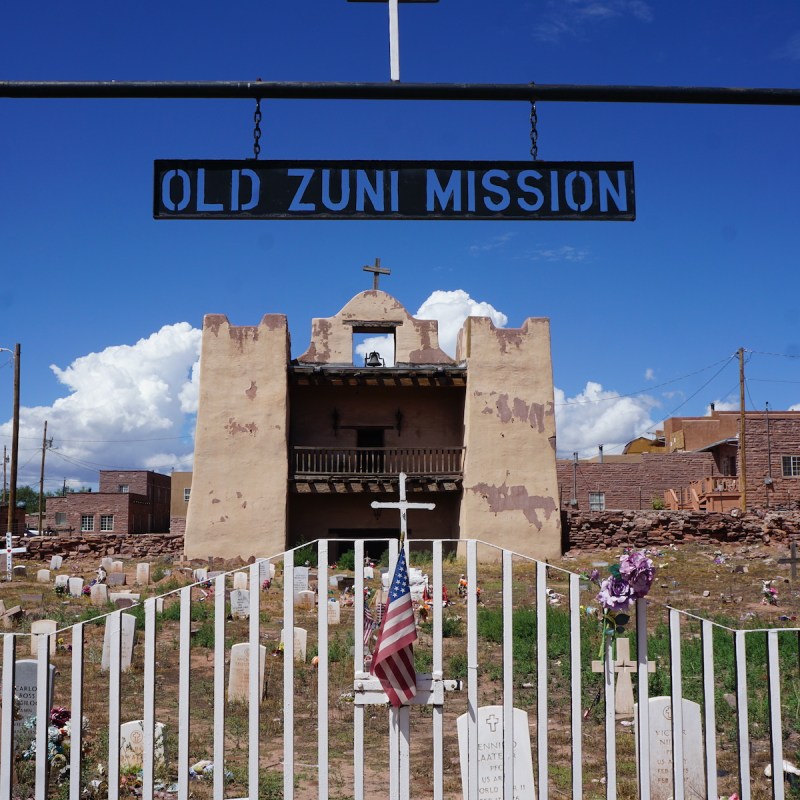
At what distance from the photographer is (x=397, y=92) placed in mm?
5055

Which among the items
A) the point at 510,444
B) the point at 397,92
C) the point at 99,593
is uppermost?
the point at 397,92

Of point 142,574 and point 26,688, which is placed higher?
point 26,688

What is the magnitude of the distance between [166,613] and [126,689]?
6.29 m

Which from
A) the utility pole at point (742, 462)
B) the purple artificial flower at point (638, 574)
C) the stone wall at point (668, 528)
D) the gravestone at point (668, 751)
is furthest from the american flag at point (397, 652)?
the utility pole at point (742, 462)

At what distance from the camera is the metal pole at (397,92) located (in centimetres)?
504

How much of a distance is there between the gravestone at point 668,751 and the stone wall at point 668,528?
22224 millimetres

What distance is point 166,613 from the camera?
1773 centimetres

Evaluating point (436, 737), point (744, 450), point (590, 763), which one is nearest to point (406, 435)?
point (744, 450)

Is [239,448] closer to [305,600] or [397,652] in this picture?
[305,600]

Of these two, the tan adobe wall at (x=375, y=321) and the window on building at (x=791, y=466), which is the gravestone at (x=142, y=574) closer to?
the tan adobe wall at (x=375, y=321)

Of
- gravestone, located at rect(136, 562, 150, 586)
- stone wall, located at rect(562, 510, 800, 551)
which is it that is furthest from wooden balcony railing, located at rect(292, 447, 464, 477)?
gravestone, located at rect(136, 562, 150, 586)

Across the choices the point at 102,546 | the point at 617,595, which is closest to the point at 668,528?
the point at 102,546

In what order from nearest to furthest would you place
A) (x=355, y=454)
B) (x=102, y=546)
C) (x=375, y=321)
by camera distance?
(x=355, y=454)
(x=375, y=321)
(x=102, y=546)

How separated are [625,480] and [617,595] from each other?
38.5 meters
